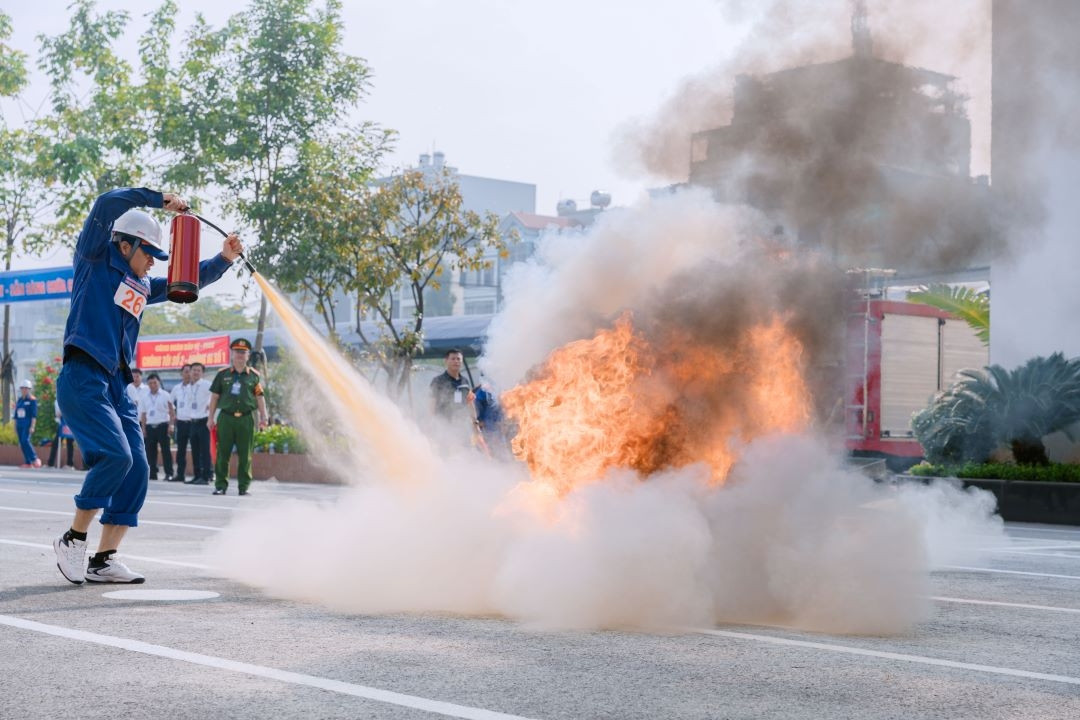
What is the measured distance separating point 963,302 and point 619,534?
17.6 metres

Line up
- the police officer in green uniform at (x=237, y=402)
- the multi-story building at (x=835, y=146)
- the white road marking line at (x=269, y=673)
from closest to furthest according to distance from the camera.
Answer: the white road marking line at (x=269, y=673) < the multi-story building at (x=835, y=146) < the police officer in green uniform at (x=237, y=402)

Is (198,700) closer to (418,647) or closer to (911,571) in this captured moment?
(418,647)

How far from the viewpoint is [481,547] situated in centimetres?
769

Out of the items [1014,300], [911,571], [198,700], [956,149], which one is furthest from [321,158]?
[198,700]

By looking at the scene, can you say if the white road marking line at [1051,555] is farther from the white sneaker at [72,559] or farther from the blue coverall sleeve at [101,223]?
the blue coverall sleeve at [101,223]

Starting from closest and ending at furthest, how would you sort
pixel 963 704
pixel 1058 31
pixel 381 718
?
pixel 381 718 → pixel 963 704 → pixel 1058 31

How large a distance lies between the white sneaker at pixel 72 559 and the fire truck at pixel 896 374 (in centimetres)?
1506

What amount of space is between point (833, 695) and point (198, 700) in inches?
92.1

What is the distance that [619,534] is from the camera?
7.05 m

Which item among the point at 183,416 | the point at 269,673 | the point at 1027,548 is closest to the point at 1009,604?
the point at 269,673

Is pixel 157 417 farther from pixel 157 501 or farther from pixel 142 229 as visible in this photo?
pixel 142 229

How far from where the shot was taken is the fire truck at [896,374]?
22109 millimetres

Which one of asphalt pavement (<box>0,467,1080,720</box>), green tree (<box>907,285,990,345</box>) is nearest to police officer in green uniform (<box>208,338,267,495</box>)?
asphalt pavement (<box>0,467,1080,720</box>)

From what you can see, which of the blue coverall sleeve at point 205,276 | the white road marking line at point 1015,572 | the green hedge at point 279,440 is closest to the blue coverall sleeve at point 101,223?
the blue coverall sleeve at point 205,276
